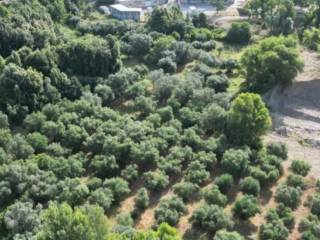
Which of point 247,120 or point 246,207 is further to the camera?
point 247,120

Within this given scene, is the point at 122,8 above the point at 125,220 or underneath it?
above

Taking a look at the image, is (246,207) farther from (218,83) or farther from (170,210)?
(218,83)

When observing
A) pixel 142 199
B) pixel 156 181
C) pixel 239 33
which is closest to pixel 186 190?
pixel 156 181

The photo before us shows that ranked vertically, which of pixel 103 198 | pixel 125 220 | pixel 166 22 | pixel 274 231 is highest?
pixel 166 22

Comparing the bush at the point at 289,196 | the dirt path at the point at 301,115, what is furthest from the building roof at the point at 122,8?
the bush at the point at 289,196

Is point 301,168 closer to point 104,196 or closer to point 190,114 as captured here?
point 190,114

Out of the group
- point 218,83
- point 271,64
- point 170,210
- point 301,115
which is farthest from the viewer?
point 218,83
